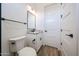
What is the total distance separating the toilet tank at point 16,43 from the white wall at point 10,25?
0.05m

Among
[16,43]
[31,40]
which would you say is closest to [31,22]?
[31,40]

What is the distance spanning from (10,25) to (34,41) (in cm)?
51

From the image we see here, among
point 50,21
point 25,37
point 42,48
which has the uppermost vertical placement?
point 50,21

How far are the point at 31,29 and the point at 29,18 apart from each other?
0.74ft

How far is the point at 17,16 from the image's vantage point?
1219 millimetres

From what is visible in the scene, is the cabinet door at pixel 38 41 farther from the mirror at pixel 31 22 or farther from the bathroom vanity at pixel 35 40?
the mirror at pixel 31 22

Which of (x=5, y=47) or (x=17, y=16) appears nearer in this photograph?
(x=5, y=47)

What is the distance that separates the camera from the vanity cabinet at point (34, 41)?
1284 mm

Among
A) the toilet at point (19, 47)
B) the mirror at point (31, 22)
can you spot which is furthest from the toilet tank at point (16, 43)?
the mirror at point (31, 22)

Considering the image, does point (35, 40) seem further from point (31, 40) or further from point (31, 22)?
point (31, 22)

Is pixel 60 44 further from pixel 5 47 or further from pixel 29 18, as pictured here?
pixel 5 47

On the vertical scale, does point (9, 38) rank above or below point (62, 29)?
below

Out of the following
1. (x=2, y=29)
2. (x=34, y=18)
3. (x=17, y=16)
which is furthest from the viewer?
(x=34, y=18)

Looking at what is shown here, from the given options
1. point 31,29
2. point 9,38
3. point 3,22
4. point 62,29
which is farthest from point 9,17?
point 62,29
